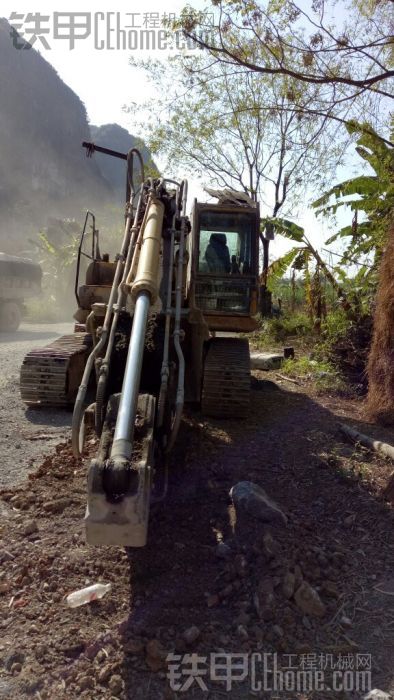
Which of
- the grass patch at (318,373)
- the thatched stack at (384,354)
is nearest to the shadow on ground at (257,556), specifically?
the thatched stack at (384,354)

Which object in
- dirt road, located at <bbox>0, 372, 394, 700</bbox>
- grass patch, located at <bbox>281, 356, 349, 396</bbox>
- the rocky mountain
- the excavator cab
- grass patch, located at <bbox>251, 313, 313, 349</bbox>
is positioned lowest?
dirt road, located at <bbox>0, 372, 394, 700</bbox>

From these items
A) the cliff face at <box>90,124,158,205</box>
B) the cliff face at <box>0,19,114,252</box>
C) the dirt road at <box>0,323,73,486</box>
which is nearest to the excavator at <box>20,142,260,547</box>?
the dirt road at <box>0,323,73,486</box>

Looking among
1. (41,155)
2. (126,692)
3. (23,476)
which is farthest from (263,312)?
(41,155)

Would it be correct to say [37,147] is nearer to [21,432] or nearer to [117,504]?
[21,432]

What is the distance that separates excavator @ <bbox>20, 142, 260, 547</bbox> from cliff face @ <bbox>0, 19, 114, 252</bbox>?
135 ft

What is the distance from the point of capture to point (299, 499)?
14.8 feet

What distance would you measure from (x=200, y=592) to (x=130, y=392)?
3.71 feet

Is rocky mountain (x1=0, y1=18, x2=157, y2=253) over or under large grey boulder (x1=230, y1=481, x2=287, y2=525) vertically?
over

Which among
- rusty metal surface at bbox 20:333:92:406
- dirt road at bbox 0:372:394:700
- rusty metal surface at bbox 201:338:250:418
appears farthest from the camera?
rusty metal surface at bbox 20:333:92:406

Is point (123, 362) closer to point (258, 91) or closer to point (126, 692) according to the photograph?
point (126, 692)

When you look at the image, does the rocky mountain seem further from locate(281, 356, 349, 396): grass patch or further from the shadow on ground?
the shadow on ground

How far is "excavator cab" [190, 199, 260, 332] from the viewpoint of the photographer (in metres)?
8.15

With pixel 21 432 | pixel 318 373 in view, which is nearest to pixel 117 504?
pixel 21 432

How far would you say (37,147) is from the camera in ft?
176
